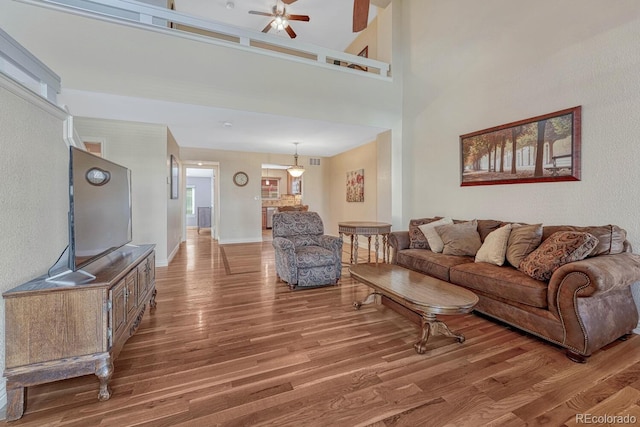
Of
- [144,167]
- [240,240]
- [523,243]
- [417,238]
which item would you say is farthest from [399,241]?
[240,240]

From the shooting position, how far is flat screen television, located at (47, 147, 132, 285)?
1595mm

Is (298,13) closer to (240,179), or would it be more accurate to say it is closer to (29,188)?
(240,179)

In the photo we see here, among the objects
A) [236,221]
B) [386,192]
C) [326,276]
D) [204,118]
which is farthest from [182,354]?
[236,221]

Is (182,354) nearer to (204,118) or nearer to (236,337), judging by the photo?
(236,337)

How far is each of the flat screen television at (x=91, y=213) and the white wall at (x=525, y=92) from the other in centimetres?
400

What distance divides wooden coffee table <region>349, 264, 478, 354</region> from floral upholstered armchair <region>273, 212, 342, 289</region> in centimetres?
87

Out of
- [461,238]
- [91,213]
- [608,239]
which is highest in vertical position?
[91,213]

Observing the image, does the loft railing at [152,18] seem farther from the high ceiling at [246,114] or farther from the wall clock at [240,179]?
the wall clock at [240,179]

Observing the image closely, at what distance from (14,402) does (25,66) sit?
1.96m

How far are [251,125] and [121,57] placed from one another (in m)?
1.82

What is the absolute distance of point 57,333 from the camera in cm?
146

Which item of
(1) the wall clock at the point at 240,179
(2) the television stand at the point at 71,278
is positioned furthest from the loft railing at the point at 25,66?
(1) the wall clock at the point at 240,179

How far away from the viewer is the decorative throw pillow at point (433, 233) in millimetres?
3387

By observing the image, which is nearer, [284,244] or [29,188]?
[29,188]
